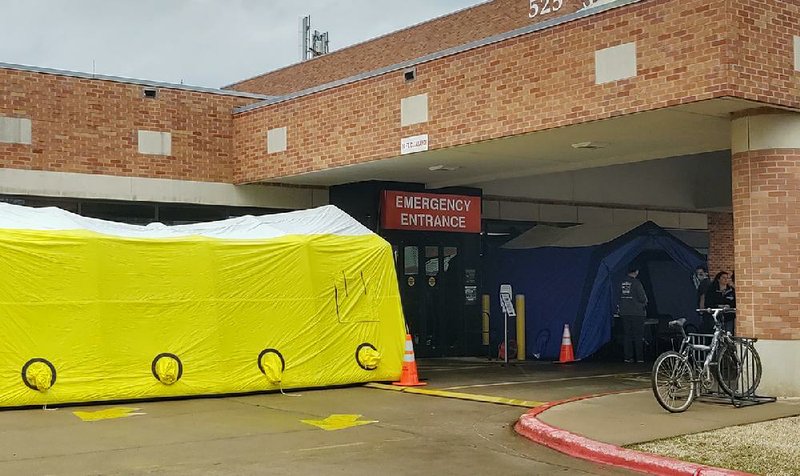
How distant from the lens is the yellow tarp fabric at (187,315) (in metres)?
12.5

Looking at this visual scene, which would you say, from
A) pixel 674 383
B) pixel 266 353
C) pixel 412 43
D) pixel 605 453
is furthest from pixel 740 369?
pixel 412 43

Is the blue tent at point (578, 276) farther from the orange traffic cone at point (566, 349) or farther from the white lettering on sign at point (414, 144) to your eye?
the white lettering on sign at point (414, 144)

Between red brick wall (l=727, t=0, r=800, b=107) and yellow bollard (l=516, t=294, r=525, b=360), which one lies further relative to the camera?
yellow bollard (l=516, t=294, r=525, b=360)

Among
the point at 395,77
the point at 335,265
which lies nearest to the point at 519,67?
the point at 395,77

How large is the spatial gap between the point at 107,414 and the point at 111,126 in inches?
296

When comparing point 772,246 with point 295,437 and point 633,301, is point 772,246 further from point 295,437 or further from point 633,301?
point 633,301

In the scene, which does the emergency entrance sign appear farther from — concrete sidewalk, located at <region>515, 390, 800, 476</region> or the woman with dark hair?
concrete sidewalk, located at <region>515, 390, 800, 476</region>

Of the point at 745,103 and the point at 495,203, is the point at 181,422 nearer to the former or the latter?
the point at 745,103

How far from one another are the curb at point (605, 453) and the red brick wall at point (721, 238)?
17115mm

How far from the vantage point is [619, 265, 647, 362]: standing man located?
760 inches

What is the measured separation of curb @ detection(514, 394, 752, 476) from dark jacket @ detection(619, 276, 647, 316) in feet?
28.8

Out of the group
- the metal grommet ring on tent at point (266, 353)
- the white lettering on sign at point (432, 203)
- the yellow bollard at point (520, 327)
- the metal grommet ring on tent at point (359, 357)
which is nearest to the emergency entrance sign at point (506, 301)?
the yellow bollard at point (520, 327)

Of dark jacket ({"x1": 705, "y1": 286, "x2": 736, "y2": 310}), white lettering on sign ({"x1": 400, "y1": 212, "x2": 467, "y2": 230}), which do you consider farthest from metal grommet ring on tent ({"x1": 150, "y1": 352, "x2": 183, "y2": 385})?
dark jacket ({"x1": 705, "y1": 286, "x2": 736, "y2": 310})

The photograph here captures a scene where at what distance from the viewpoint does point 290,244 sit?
1472cm
